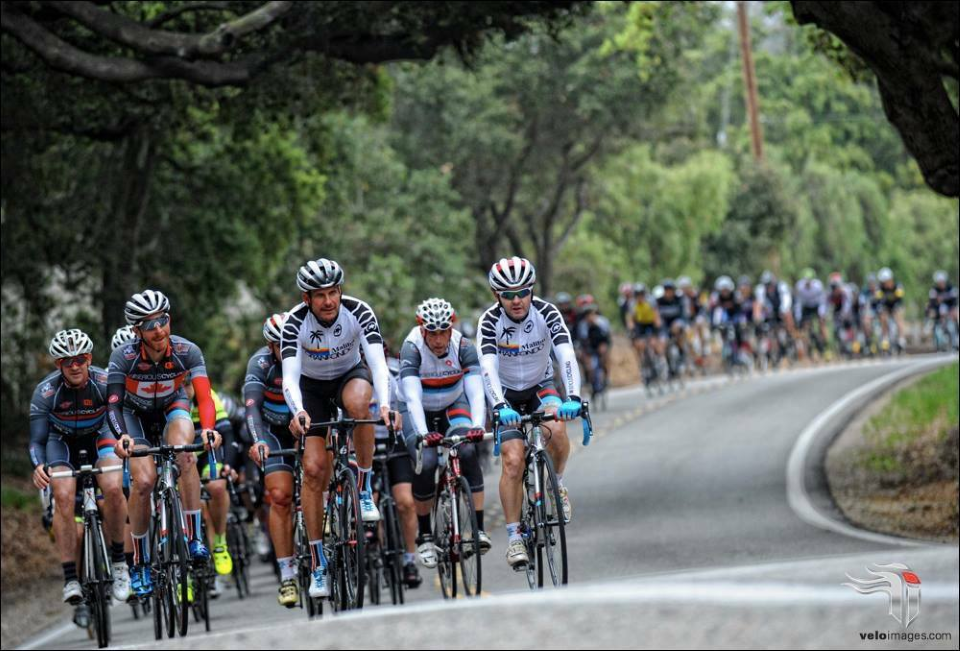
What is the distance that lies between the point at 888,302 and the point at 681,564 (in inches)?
950

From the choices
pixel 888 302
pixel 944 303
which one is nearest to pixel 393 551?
pixel 944 303

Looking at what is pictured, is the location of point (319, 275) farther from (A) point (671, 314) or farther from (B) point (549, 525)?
(A) point (671, 314)

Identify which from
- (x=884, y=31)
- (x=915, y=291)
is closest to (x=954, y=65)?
(x=884, y=31)

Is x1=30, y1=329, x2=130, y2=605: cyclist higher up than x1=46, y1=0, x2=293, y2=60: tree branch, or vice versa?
x1=46, y1=0, x2=293, y2=60: tree branch

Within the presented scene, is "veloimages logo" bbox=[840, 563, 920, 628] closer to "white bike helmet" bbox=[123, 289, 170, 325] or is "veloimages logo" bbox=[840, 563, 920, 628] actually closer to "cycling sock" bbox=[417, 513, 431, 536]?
"white bike helmet" bbox=[123, 289, 170, 325]

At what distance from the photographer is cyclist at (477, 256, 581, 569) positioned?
371 inches

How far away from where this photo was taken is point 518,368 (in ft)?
32.9

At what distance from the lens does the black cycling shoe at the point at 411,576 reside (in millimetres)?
12047

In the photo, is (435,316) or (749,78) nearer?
(435,316)

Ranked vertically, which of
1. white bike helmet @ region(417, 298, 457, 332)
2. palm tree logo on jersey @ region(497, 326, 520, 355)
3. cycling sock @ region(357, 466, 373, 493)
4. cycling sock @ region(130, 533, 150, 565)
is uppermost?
white bike helmet @ region(417, 298, 457, 332)

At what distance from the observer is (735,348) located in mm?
33625

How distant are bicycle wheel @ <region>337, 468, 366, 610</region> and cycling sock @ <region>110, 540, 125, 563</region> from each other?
187 centimetres

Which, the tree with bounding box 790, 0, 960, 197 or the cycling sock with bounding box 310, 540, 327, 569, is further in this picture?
the tree with bounding box 790, 0, 960, 197

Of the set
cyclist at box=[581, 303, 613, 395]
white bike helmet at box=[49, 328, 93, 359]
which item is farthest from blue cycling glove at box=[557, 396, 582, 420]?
cyclist at box=[581, 303, 613, 395]
